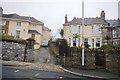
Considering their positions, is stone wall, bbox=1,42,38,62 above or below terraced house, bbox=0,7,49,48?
below

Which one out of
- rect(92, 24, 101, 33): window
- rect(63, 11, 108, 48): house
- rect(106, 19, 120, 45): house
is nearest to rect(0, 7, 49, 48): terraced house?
→ rect(63, 11, 108, 48): house

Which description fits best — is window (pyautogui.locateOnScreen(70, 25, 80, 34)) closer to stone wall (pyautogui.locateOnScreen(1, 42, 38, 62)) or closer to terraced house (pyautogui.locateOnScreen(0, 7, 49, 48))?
terraced house (pyautogui.locateOnScreen(0, 7, 49, 48))

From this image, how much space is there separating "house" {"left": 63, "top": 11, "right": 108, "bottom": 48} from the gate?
863 inches

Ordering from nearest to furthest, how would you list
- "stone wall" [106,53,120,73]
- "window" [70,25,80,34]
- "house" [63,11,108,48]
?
1. "stone wall" [106,53,120,73]
2. "house" [63,11,108,48]
3. "window" [70,25,80,34]

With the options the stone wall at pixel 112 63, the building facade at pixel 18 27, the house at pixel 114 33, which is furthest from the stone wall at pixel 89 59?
the building facade at pixel 18 27

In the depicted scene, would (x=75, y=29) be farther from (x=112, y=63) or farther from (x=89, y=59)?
(x=112, y=63)

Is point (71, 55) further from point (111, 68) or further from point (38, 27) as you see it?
point (38, 27)

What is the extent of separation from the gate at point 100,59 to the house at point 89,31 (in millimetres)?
21917

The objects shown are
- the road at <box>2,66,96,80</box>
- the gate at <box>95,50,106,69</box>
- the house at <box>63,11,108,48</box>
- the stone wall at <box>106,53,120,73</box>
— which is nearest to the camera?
the road at <box>2,66,96,80</box>

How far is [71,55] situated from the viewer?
20.3 meters

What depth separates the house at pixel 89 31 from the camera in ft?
140

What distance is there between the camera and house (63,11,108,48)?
42531 millimetres

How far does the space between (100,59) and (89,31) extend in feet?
79.3

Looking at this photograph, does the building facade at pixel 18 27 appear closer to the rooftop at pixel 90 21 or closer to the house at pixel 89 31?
the house at pixel 89 31
